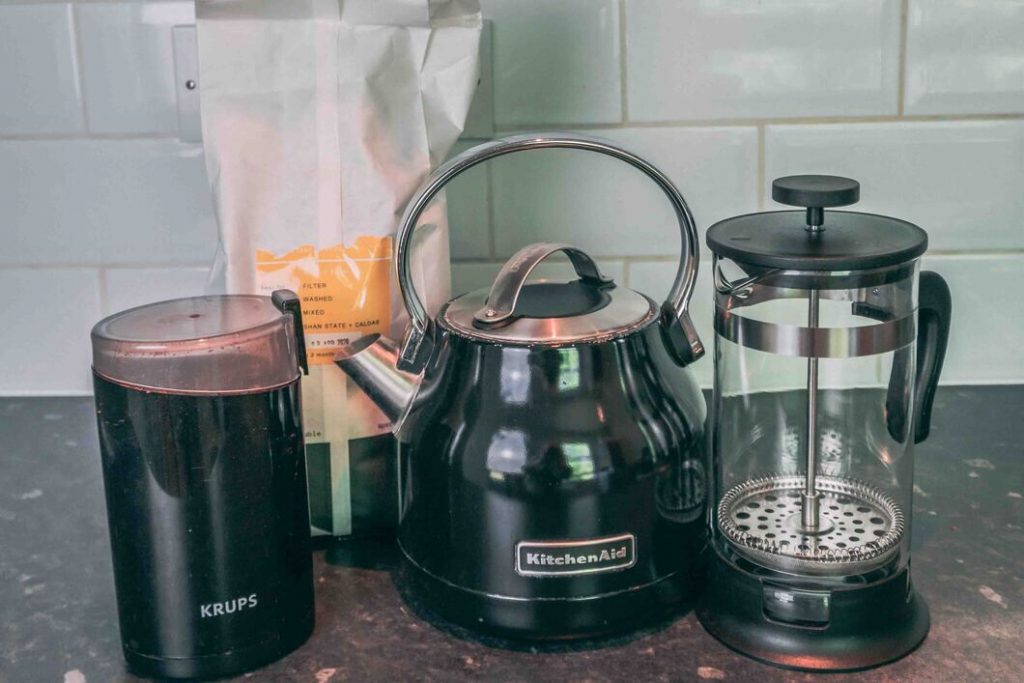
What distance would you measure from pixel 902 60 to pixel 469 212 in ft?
1.24

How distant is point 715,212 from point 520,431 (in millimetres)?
414

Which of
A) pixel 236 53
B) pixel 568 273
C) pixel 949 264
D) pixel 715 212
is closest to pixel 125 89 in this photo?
pixel 236 53

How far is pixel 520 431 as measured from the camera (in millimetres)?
695

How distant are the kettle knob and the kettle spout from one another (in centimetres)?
26

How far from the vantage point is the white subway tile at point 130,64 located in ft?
3.34

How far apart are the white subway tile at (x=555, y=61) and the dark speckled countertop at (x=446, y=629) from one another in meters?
0.39

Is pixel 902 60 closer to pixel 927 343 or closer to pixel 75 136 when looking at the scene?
pixel 927 343

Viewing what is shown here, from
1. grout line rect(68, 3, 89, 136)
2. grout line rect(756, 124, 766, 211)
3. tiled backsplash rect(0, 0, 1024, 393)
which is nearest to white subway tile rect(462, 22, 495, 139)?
tiled backsplash rect(0, 0, 1024, 393)

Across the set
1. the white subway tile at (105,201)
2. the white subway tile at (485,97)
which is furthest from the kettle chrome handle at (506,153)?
the white subway tile at (105,201)

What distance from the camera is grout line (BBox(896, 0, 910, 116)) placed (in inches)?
39.1

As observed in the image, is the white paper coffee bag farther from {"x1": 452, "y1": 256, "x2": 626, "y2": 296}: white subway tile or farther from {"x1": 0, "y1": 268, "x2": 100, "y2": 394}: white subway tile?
{"x1": 0, "y1": 268, "x2": 100, "y2": 394}: white subway tile

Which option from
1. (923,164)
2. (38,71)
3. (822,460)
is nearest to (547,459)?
(822,460)

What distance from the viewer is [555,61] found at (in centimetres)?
100

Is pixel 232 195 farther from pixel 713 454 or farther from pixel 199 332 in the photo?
pixel 713 454
